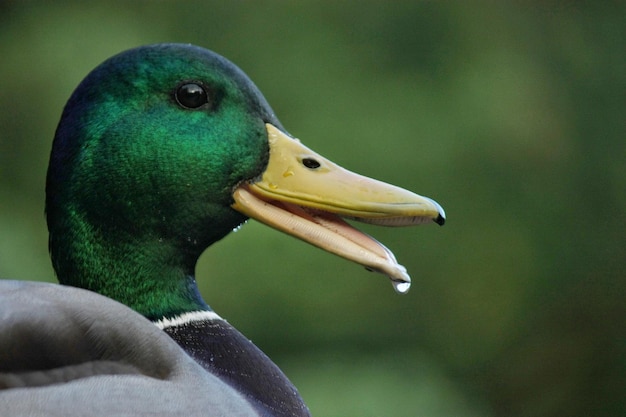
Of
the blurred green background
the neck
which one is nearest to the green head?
the neck

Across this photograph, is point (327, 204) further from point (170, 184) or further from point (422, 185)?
point (422, 185)

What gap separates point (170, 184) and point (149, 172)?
4cm

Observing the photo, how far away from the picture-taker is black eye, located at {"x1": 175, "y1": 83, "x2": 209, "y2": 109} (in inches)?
75.0

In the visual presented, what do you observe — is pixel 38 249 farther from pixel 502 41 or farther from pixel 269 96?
pixel 502 41

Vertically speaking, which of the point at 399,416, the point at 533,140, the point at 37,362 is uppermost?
the point at 37,362

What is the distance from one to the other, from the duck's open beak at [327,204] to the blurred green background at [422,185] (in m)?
1.99

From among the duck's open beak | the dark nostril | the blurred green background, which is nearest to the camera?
the duck's open beak

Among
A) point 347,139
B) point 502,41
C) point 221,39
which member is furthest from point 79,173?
point 502,41

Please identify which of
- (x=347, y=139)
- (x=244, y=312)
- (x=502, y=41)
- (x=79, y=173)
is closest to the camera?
(x=79, y=173)

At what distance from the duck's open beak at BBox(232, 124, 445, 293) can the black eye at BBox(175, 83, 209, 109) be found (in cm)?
12

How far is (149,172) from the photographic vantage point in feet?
6.16

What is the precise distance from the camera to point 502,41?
5188 mm

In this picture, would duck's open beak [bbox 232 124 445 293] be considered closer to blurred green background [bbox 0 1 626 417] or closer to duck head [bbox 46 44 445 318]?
duck head [bbox 46 44 445 318]

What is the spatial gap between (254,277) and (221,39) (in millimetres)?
1172
